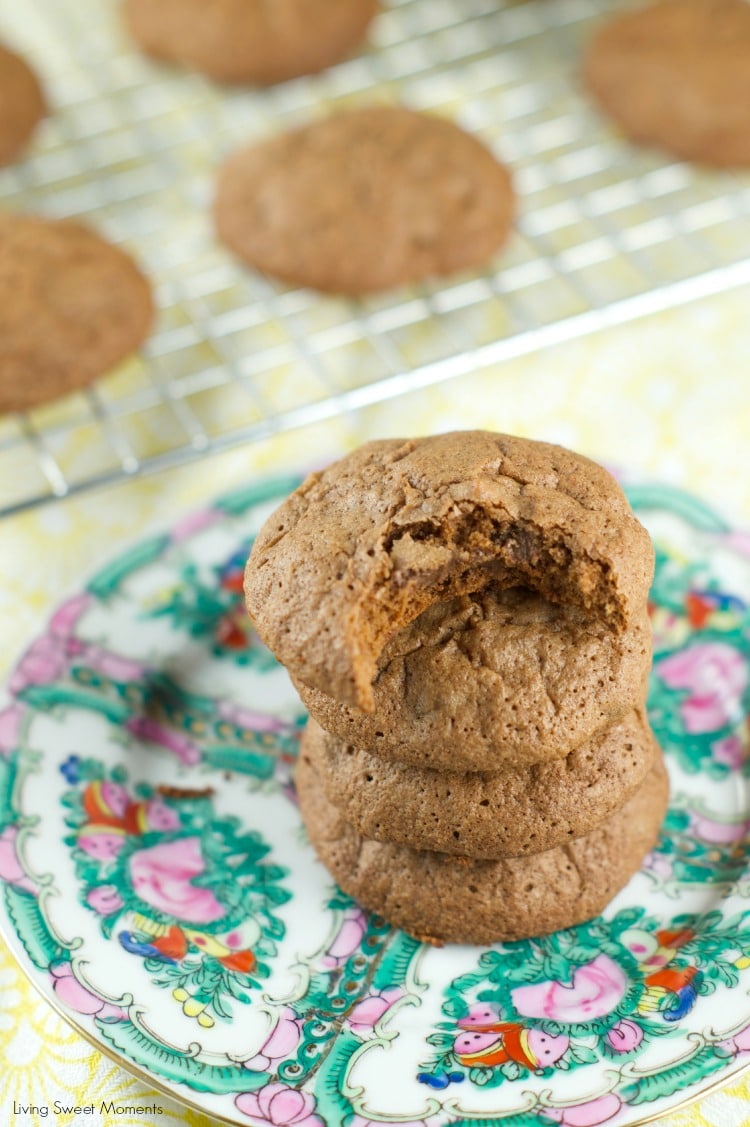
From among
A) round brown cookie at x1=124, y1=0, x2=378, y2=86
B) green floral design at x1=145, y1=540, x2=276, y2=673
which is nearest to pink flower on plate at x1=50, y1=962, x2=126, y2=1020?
green floral design at x1=145, y1=540, x2=276, y2=673

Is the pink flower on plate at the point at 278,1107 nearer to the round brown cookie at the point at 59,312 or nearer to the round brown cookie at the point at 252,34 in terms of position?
the round brown cookie at the point at 59,312

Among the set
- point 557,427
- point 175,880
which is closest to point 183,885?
point 175,880

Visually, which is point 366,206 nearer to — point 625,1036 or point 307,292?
point 307,292

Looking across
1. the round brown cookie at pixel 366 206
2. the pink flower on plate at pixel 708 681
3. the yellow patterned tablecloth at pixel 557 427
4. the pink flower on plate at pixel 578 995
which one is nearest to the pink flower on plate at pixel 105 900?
the pink flower on plate at pixel 578 995

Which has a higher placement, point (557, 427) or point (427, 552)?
point (427, 552)

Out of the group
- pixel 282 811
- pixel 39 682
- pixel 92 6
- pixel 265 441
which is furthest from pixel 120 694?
pixel 92 6

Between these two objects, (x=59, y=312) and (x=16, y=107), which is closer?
(x=59, y=312)
